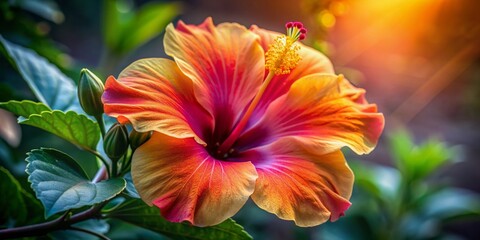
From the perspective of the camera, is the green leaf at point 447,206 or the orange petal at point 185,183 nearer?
the orange petal at point 185,183

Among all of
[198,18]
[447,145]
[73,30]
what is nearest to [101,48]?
[73,30]

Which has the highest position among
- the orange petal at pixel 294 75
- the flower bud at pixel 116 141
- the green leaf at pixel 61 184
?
the orange petal at pixel 294 75

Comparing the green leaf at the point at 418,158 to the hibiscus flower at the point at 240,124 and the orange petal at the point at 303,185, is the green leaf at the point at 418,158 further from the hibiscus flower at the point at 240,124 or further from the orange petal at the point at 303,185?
the orange petal at the point at 303,185

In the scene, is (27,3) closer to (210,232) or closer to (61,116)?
(61,116)

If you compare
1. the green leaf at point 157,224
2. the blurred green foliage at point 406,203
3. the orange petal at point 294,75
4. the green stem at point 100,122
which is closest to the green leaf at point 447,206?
the blurred green foliage at point 406,203

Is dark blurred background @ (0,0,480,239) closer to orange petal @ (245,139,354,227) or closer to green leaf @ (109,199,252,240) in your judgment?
green leaf @ (109,199,252,240)

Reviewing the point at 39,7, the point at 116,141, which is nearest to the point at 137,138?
the point at 116,141

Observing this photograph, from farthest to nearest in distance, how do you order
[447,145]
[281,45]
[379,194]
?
[447,145] < [379,194] < [281,45]

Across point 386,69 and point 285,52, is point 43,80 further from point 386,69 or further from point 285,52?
point 386,69
